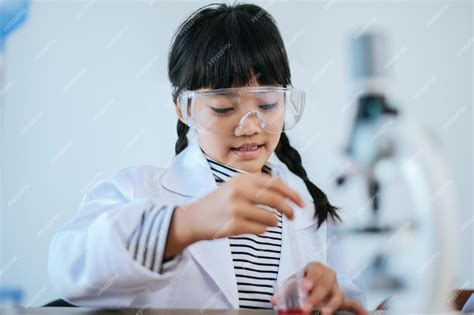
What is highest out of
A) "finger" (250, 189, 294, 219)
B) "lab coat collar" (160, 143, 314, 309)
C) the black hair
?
the black hair

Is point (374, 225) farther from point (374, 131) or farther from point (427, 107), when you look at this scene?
point (427, 107)

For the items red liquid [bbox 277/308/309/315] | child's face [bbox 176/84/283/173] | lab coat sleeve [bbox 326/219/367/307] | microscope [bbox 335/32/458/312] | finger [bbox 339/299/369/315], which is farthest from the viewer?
child's face [bbox 176/84/283/173]

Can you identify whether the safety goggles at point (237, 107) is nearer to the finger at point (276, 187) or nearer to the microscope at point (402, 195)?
the finger at point (276, 187)

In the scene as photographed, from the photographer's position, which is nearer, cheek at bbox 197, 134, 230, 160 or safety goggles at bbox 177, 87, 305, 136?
safety goggles at bbox 177, 87, 305, 136

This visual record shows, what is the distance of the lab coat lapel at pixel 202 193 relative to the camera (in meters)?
1.15

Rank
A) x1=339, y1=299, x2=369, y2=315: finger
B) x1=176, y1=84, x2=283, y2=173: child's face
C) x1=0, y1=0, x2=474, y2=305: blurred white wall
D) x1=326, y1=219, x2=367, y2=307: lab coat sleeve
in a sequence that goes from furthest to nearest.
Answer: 1. x1=0, y1=0, x2=474, y2=305: blurred white wall
2. x1=176, y1=84, x2=283, y2=173: child's face
3. x1=326, y1=219, x2=367, y2=307: lab coat sleeve
4. x1=339, y1=299, x2=369, y2=315: finger

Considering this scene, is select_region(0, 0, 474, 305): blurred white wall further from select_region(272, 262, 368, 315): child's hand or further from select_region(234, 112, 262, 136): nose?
select_region(272, 262, 368, 315): child's hand

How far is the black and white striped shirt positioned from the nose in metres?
0.17

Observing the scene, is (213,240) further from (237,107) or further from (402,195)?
(402,195)

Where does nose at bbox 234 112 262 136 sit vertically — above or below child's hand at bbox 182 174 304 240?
above

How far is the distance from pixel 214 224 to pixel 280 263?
1.69ft

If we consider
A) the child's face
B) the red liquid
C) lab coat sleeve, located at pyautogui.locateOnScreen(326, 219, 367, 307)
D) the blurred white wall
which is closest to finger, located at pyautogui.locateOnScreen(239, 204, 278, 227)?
the red liquid

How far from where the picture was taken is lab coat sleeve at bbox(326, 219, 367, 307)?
1.01 meters

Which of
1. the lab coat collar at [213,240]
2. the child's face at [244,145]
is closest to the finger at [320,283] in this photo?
the lab coat collar at [213,240]
